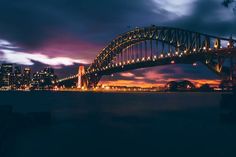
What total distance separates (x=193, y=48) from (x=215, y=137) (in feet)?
178

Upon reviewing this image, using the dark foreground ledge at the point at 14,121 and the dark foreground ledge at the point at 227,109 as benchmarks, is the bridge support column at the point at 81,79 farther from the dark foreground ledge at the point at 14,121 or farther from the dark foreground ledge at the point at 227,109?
the dark foreground ledge at the point at 14,121

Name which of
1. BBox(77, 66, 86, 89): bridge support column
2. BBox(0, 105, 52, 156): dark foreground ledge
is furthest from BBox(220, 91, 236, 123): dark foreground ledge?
BBox(77, 66, 86, 89): bridge support column

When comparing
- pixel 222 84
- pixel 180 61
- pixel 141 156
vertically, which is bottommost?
pixel 141 156

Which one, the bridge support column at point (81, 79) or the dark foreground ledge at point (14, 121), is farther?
the bridge support column at point (81, 79)

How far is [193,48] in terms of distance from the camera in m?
76.9

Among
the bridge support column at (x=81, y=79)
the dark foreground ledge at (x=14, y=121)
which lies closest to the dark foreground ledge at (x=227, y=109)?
the dark foreground ledge at (x=14, y=121)

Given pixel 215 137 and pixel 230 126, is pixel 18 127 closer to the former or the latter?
pixel 215 137

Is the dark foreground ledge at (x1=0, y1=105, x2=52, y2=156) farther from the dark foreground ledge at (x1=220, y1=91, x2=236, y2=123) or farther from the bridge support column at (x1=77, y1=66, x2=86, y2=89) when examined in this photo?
the bridge support column at (x1=77, y1=66, x2=86, y2=89)

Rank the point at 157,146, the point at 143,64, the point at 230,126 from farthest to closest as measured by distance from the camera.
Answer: the point at 143,64
the point at 230,126
the point at 157,146

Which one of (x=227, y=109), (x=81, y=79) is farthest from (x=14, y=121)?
(x=81, y=79)

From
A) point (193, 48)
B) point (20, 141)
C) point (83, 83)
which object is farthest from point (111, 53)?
point (20, 141)

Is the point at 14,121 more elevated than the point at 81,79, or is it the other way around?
the point at 81,79

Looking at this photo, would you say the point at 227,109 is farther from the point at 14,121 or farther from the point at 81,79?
the point at 81,79

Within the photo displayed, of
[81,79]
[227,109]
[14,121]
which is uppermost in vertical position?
[81,79]
